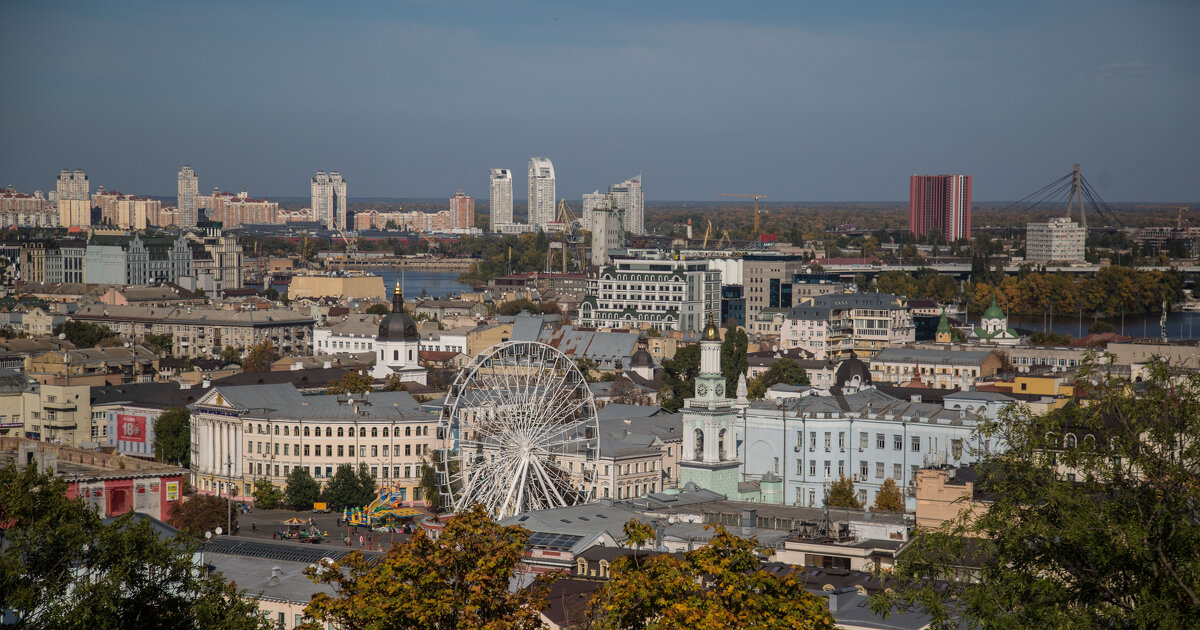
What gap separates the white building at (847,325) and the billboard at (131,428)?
143 feet

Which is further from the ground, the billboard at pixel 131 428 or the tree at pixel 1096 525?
the tree at pixel 1096 525

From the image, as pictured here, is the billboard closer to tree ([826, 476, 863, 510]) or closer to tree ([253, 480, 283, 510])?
tree ([253, 480, 283, 510])

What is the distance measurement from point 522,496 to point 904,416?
1272cm

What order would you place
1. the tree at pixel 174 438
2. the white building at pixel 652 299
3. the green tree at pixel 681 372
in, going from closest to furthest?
the tree at pixel 174 438
the green tree at pixel 681 372
the white building at pixel 652 299

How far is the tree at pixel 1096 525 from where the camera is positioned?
689 inches

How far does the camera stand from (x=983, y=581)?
18891mm

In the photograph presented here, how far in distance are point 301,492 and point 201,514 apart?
9231mm

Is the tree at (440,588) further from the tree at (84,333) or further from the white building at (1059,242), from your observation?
the white building at (1059,242)

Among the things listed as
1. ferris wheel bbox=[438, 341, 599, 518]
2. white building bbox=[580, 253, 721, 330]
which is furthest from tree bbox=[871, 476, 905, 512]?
white building bbox=[580, 253, 721, 330]

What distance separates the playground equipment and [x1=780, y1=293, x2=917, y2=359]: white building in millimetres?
48669

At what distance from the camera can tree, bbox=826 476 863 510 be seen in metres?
45.6

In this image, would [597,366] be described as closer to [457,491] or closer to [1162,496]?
[457,491]

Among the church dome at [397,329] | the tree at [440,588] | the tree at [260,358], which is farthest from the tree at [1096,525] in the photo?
the tree at [260,358]

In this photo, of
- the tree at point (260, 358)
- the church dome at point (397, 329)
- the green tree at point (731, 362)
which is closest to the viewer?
the green tree at point (731, 362)
